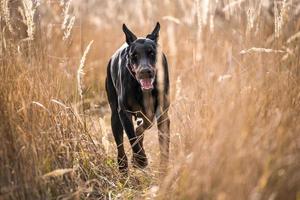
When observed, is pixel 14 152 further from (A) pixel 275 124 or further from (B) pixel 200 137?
(A) pixel 275 124

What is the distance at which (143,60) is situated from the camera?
268 inches

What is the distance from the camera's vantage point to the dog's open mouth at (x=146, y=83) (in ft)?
21.6

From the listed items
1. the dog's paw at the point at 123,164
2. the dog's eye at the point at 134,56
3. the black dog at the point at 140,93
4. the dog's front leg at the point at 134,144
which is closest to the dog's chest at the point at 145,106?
the black dog at the point at 140,93

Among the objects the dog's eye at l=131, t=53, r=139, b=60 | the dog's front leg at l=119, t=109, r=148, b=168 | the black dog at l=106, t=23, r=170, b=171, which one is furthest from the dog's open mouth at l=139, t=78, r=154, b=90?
the dog's front leg at l=119, t=109, r=148, b=168

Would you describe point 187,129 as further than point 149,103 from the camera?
No

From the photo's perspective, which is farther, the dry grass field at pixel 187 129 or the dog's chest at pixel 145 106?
the dog's chest at pixel 145 106

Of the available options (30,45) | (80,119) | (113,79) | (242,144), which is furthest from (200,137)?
(113,79)

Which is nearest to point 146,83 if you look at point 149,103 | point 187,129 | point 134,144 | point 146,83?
point 146,83

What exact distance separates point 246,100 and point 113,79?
2.80m

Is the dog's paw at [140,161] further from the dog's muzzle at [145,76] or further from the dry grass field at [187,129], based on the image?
the dog's muzzle at [145,76]

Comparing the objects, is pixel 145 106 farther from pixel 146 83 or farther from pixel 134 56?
pixel 134 56

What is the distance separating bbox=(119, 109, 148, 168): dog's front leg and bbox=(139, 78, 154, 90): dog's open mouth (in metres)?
0.46

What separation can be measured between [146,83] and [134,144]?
22.8 inches

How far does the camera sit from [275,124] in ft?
14.9
